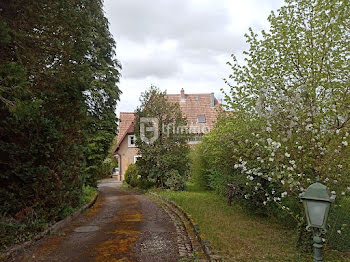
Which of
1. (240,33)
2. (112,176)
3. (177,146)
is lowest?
(112,176)

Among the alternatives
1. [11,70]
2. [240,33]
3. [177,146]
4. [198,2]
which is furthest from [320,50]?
[177,146]

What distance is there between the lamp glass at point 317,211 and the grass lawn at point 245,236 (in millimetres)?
1946

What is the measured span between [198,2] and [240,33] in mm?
2734

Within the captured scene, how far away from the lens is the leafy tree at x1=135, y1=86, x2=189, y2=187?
1680cm

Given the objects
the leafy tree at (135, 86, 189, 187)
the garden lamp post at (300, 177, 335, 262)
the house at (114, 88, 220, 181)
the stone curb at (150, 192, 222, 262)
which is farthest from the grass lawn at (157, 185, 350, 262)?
the house at (114, 88, 220, 181)

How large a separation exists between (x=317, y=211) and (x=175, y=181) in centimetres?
1322

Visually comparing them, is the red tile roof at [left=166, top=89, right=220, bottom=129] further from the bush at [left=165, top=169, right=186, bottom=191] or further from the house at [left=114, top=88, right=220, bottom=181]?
the bush at [left=165, top=169, right=186, bottom=191]

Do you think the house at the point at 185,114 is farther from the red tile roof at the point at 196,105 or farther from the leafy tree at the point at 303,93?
the leafy tree at the point at 303,93

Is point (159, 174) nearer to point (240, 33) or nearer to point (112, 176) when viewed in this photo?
point (240, 33)

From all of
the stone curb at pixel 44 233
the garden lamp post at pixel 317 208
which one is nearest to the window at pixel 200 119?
the stone curb at pixel 44 233

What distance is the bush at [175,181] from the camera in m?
16.3

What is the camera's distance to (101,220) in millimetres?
9031

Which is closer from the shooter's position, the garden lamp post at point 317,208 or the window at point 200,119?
the garden lamp post at point 317,208

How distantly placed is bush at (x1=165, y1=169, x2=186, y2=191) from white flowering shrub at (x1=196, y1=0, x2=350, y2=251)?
414 inches
